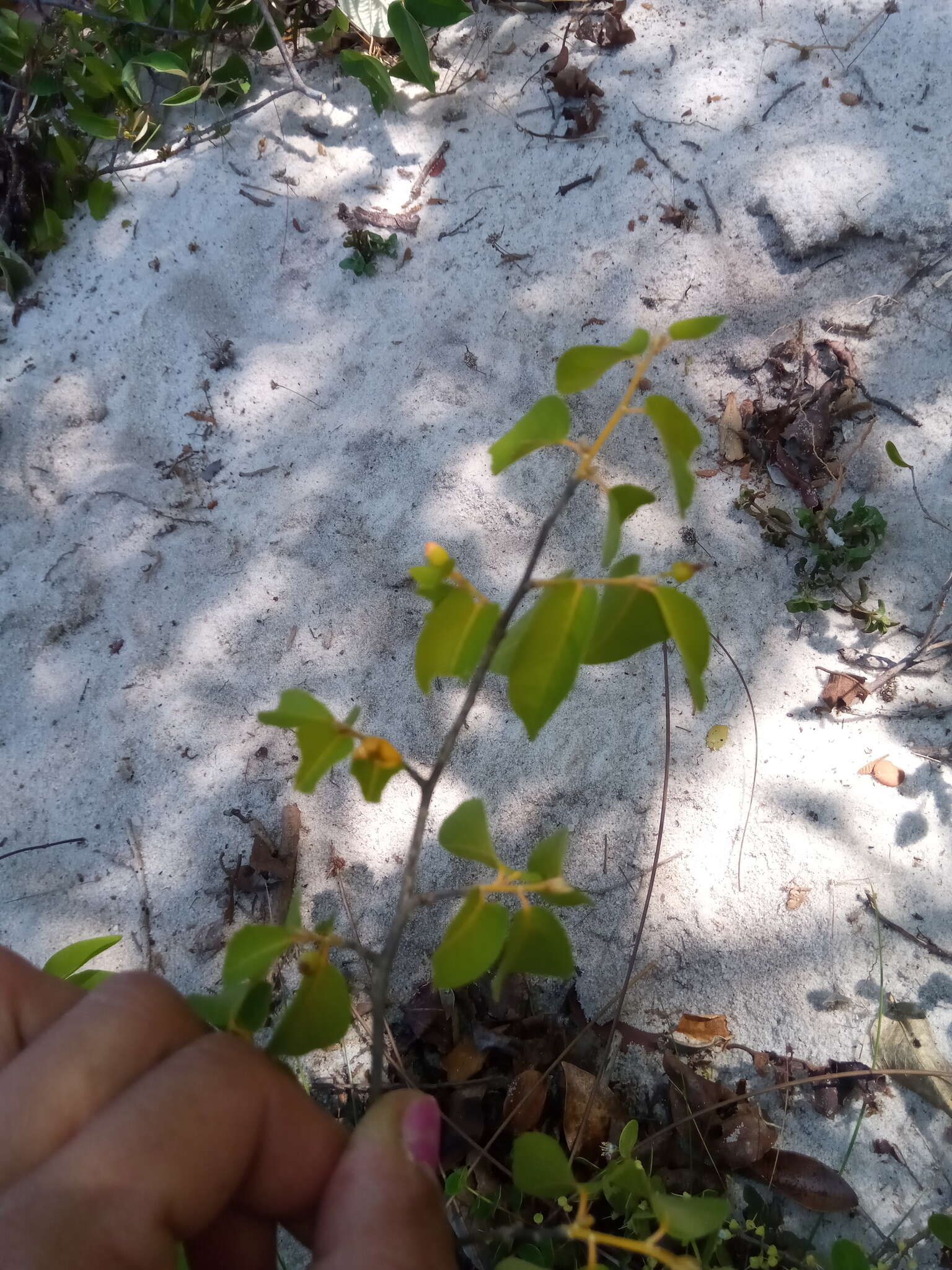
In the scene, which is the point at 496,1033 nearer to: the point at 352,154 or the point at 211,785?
the point at 211,785

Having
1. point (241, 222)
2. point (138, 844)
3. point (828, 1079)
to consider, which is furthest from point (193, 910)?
point (241, 222)

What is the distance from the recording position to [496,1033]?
5.25 ft

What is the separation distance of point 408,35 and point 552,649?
2442 millimetres

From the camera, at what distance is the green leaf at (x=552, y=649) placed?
72cm

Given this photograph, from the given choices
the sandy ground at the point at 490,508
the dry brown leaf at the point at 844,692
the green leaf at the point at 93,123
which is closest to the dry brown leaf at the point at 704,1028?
the sandy ground at the point at 490,508

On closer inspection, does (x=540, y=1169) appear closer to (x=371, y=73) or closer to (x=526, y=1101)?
(x=526, y=1101)

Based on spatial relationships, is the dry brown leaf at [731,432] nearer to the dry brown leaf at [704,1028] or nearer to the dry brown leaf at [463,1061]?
the dry brown leaf at [704,1028]

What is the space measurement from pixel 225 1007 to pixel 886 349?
2.28m

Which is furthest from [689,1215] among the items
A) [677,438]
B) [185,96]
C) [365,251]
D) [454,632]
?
[185,96]

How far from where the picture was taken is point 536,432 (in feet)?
2.49

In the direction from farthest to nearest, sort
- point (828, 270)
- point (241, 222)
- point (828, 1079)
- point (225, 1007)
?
point (241, 222) < point (828, 270) < point (828, 1079) < point (225, 1007)

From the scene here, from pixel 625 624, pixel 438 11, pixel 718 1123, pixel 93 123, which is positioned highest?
pixel 93 123

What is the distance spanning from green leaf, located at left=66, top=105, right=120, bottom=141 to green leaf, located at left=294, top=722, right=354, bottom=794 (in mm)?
2717

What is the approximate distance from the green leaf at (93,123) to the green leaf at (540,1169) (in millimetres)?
3043
